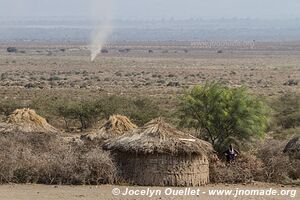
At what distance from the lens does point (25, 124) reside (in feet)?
80.3

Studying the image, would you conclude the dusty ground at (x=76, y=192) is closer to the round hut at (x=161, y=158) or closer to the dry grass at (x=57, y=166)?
the dry grass at (x=57, y=166)

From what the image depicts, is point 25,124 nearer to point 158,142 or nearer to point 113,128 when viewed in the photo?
point 113,128

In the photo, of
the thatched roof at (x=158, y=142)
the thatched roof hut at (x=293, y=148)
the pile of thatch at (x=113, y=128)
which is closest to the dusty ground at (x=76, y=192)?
the thatched roof at (x=158, y=142)

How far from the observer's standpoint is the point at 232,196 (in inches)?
734

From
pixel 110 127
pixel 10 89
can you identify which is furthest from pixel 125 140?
pixel 10 89

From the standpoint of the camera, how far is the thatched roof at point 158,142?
1997cm

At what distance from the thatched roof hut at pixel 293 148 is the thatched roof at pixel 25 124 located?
8.09 metres

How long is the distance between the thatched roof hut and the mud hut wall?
3270 mm

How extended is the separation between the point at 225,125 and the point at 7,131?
7.29m

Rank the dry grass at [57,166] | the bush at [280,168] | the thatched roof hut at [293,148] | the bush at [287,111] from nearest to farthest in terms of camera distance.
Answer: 1. the dry grass at [57,166]
2. the bush at [280,168]
3. the thatched roof hut at [293,148]
4. the bush at [287,111]

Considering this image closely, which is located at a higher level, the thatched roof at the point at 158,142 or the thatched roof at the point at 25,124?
the thatched roof at the point at 158,142

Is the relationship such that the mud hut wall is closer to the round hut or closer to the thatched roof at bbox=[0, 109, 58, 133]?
the round hut

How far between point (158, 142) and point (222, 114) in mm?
4336

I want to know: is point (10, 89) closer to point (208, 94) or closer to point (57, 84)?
point (57, 84)
